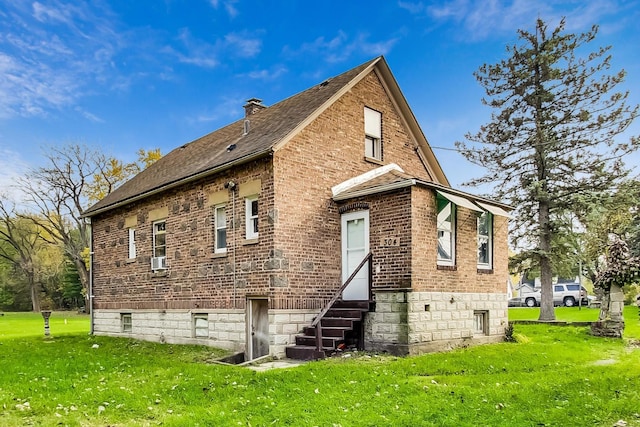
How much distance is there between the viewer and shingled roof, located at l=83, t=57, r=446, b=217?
43.1ft

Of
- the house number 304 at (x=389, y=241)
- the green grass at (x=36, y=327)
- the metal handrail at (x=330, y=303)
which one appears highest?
the house number 304 at (x=389, y=241)

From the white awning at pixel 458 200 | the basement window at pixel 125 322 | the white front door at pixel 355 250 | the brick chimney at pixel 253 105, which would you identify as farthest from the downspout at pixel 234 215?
the basement window at pixel 125 322

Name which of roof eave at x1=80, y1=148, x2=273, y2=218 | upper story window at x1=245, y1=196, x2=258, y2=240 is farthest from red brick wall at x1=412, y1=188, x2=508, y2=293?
upper story window at x1=245, y1=196, x2=258, y2=240

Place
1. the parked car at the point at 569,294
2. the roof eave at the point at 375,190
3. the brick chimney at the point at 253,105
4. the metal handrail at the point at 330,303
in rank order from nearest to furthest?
1. the metal handrail at the point at 330,303
2. the roof eave at the point at 375,190
3. the brick chimney at the point at 253,105
4. the parked car at the point at 569,294

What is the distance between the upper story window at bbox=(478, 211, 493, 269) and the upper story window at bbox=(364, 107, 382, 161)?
349cm

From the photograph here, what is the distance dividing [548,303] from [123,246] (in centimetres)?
1791

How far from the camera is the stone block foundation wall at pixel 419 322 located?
37.4 ft

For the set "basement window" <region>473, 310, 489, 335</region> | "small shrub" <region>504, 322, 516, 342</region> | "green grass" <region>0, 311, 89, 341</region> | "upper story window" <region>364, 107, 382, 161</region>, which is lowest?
"green grass" <region>0, 311, 89, 341</region>

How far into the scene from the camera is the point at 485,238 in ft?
48.8

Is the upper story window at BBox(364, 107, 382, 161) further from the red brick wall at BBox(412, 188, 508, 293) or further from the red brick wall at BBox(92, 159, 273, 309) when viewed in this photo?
the red brick wall at BBox(92, 159, 273, 309)

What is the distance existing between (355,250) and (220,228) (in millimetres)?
3752

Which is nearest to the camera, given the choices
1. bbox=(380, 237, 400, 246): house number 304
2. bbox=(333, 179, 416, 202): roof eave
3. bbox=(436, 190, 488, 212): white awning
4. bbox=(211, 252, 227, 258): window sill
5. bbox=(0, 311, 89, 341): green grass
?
bbox=(333, 179, 416, 202): roof eave

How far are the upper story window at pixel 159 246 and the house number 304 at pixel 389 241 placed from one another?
7.33 meters

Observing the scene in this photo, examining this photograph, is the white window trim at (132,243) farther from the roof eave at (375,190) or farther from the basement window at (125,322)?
the roof eave at (375,190)
